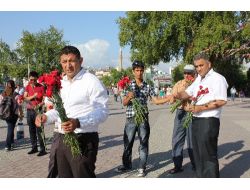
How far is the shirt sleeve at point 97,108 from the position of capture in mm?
3797

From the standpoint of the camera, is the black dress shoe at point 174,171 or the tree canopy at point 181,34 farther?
the tree canopy at point 181,34

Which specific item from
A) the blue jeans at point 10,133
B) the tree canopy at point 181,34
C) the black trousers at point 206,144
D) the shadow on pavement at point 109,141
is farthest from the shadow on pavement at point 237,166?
the tree canopy at point 181,34

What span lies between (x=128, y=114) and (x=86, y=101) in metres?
3.28

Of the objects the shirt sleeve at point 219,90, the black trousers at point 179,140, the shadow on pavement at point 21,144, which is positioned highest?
the shirt sleeve at point 219,90

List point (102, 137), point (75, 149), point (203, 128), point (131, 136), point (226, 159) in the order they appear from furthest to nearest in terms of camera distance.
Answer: point (102, 137) → point (226, 159) → point (131, 136) → point (203, 128) → point (75, 149)

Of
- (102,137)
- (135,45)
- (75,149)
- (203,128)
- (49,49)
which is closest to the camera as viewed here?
(75,149)

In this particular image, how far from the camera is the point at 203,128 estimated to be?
543 centimetres

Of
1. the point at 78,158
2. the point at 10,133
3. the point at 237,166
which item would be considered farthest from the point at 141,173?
the point at 10,133

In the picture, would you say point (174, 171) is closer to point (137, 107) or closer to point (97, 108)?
point (137, 107)

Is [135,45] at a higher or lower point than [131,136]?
higher

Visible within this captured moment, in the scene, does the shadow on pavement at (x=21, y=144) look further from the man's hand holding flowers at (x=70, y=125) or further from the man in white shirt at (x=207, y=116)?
the man's hand holding flowers at (x=70, y=125)

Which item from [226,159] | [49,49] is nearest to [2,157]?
[226,159]

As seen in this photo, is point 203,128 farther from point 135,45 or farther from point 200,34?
point 135,45
